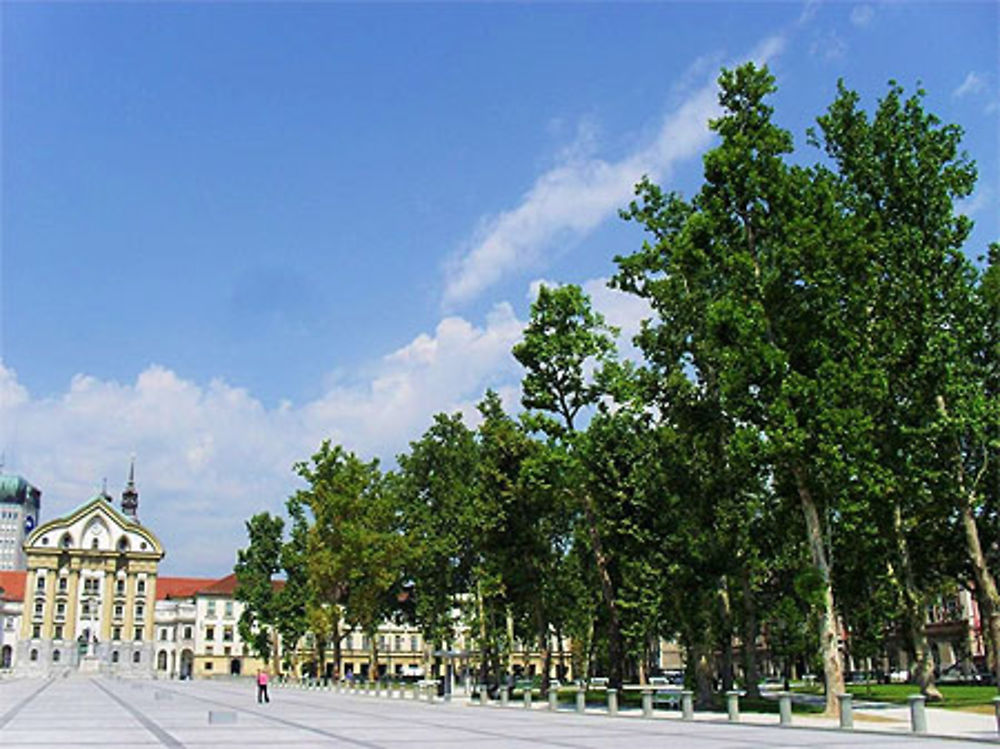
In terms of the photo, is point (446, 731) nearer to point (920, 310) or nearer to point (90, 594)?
point (920, 310)

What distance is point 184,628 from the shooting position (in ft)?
407

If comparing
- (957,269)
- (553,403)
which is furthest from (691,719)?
(957,269)

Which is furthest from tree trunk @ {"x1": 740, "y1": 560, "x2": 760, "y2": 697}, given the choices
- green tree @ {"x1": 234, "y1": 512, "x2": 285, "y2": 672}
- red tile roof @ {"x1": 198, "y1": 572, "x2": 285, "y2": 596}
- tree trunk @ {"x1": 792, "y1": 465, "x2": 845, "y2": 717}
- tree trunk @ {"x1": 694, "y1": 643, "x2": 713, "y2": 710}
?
red tile roof @ {"x1": 198, "y1": 572, "x2": 285, "y2": 596}

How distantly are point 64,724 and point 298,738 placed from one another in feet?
27.8

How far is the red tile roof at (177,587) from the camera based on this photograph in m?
135

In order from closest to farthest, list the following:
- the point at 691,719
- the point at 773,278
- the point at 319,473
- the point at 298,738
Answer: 1. the point at 298,738
2. the point at 691,719
3. the point at 773,278
4. the point at 319,473

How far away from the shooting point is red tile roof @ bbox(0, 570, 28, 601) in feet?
427

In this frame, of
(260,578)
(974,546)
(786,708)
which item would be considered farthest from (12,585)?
(786,708)

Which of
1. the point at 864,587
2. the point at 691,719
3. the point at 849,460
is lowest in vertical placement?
the point at 691,719

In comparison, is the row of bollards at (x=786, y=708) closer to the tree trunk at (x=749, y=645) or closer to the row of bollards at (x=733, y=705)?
the row of bollards at (x=733, y=705)

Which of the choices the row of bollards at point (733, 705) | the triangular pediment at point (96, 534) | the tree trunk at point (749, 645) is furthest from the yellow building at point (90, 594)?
the tree trunk at point (749, 645)

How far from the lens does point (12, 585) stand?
13325 cm

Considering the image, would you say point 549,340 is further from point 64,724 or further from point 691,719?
point 64,724

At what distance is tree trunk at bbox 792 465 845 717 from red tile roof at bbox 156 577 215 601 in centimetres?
12017
